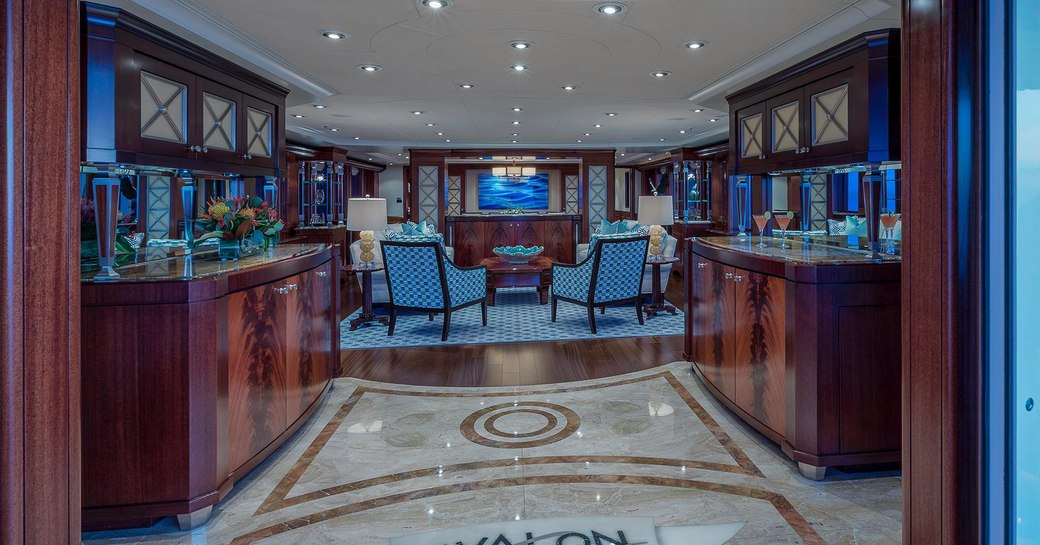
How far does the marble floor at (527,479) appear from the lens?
2193mm

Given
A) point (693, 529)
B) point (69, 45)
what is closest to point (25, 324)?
point (69, 45)

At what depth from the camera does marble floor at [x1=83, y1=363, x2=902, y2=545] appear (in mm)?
2193

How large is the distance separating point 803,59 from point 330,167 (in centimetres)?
928

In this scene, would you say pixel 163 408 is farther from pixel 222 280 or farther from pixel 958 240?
pixel 958 240

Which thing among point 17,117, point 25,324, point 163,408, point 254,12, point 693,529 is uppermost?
point 254,12

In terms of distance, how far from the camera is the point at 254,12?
3.49 metres

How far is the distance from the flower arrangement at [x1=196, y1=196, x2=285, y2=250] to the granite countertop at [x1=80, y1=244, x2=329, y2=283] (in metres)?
0.11

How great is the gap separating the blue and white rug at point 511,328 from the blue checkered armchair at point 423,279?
8.5 inches

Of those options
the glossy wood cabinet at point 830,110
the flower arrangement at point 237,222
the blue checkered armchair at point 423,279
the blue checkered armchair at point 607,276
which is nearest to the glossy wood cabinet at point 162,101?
the flower arrangement at point 237,222

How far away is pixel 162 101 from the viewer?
136 inches

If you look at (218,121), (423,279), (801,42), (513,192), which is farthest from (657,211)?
(513,192)

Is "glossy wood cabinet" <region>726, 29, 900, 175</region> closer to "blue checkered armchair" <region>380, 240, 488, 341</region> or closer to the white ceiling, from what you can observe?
the white ceiling

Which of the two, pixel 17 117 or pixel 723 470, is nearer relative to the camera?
pixel 17 117

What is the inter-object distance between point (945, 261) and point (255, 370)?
8.22 feet
